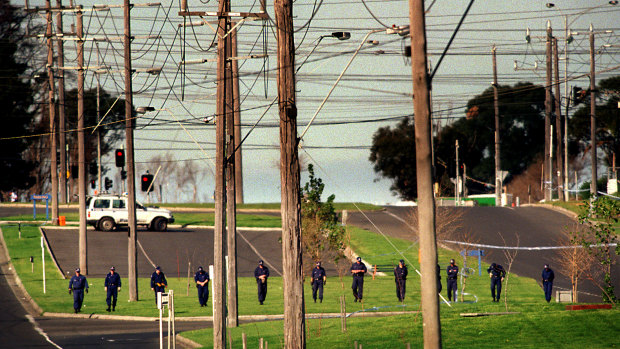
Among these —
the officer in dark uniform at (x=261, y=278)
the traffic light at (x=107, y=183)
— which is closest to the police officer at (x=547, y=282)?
the officer in dark uniform at (x=261, y=278)

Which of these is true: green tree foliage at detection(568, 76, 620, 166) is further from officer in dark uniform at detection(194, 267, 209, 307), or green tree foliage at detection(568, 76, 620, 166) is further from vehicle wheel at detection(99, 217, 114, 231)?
officer in dark uniform at detection(194, 267, 209, 307)

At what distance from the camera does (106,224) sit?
50562 millimetres

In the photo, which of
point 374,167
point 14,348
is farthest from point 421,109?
point 374,167

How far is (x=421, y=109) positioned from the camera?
11.2 meters

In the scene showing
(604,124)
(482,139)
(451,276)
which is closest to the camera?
(451,276)

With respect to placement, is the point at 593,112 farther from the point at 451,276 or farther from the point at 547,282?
the point at 451,276

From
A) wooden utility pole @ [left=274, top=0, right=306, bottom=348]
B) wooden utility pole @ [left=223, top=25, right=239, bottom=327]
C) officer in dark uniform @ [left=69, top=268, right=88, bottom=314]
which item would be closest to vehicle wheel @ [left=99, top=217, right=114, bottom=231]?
officer in dark uniform @ [left=69, top=268, right=88, bottom=314]

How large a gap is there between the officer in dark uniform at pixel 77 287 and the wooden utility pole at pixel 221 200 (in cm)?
1098

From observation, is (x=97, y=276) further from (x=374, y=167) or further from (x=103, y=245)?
(x=374, y=167)

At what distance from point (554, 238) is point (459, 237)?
5230 mm

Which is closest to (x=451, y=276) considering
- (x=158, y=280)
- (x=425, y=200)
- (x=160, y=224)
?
(x=158, y=280)

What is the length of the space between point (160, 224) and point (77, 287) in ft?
71.8

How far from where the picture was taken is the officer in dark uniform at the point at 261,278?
31.0 meters

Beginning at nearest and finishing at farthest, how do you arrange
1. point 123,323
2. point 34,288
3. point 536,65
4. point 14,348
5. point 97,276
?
point 14,348
point 123,323
point 34,288
point 97,276
point 536,65
